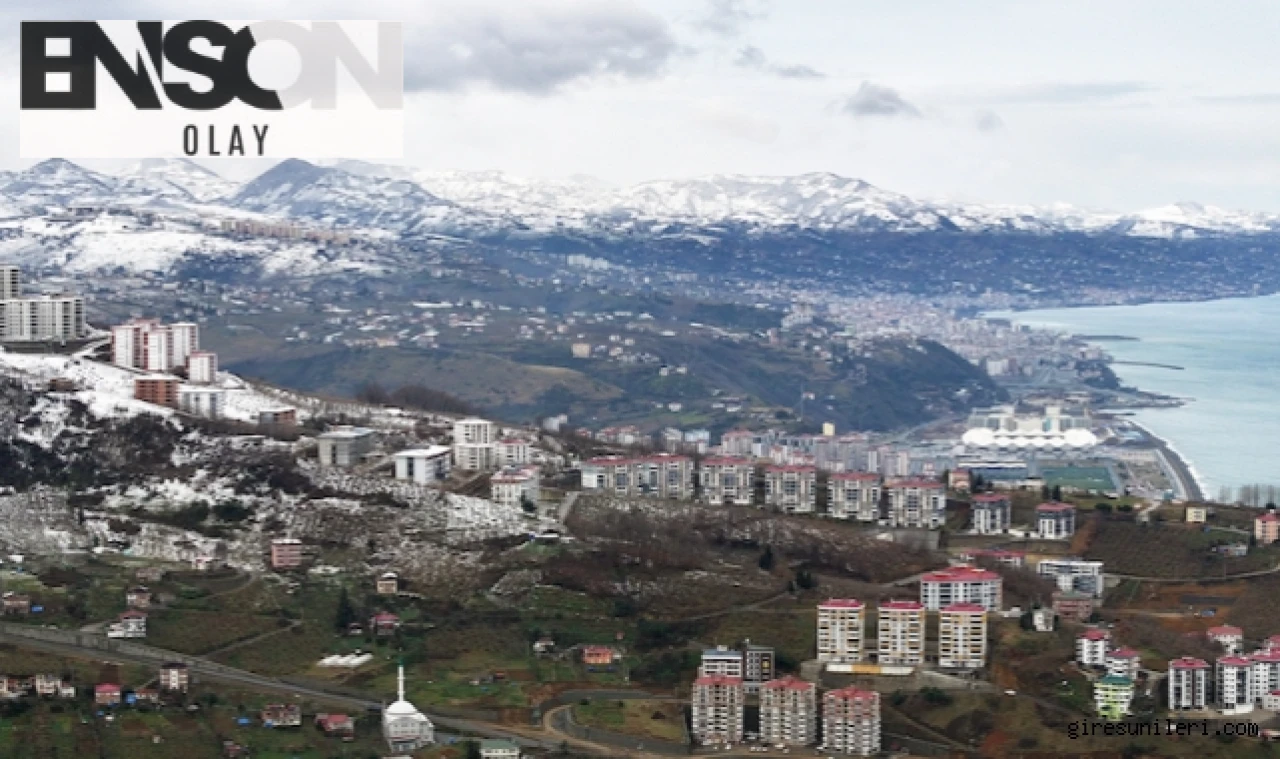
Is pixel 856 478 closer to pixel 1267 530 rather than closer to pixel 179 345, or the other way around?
pixel 1267 530

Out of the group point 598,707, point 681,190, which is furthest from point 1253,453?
point 681,190

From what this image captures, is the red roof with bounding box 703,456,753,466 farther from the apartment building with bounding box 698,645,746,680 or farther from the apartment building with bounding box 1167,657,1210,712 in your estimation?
the apartment building with bounding box 1167,657,1210,712

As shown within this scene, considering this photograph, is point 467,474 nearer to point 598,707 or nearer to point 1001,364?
point 598,707

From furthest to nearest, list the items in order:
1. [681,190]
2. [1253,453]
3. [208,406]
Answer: [681,190], [1253,453], [208,406]

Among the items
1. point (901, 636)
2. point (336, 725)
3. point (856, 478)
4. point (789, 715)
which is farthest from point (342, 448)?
point (789, 715)

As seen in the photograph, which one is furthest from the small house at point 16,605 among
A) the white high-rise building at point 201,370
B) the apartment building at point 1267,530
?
the apartment building at point 1267,530

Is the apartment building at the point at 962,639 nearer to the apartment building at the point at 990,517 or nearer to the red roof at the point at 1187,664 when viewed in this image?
the red roof at the point at 1187,664
